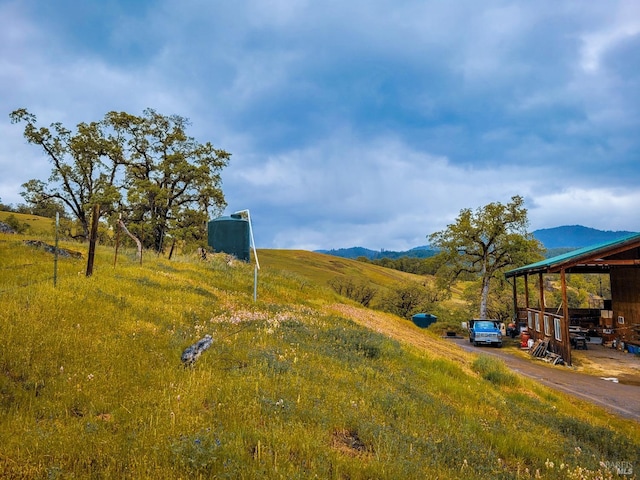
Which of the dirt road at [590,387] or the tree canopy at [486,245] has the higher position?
the tree canopy at [486,245]

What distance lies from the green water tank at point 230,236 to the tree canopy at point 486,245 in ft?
67.7

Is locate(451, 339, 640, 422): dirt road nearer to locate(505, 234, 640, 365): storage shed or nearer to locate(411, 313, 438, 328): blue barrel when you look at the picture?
locate(505, 234, 640, 365): storage shed

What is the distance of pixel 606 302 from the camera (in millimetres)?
32250

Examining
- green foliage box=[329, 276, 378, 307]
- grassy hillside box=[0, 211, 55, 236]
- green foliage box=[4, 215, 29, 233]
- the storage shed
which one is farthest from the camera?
green foliage box=[329, 276, 378, 307]

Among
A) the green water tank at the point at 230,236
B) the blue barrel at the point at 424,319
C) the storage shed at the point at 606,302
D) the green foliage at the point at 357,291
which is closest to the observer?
the storage shed at the point at 606,302

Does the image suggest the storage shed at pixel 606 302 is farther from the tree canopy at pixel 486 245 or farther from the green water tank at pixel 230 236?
the green water tank at pixel 230 236

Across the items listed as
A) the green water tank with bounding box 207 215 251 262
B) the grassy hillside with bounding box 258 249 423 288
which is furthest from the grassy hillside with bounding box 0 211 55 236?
the grassy hillside with bounding box 258 249 423 288

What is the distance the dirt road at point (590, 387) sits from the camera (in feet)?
42.6

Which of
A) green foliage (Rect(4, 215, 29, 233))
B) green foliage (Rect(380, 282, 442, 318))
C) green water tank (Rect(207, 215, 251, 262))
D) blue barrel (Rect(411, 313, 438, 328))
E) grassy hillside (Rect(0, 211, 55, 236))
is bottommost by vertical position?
blue barrel (Rect(411, 313, 438, 328))

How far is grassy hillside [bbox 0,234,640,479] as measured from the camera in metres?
4.05

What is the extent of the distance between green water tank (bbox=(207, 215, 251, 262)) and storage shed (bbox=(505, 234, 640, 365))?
22.5 meters

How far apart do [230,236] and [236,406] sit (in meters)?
28.3

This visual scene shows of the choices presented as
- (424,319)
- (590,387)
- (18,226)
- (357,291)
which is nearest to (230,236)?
(424,319)

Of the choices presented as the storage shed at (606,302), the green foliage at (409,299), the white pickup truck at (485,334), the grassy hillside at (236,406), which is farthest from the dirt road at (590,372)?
the green foliage at (409,299)
